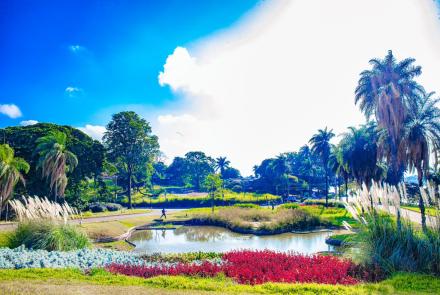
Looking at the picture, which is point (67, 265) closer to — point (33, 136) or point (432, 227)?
point (432, 227)

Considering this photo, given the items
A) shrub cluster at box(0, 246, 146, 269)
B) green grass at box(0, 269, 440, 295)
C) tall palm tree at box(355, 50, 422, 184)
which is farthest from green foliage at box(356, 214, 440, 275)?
tall palm tree at box(355, 50, 422, 184)

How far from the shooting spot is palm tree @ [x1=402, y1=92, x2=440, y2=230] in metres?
25.8

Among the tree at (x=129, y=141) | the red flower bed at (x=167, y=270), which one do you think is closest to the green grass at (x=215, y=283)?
the red flower bed at (x=167, y=270)

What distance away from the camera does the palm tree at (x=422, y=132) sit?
25828 mm

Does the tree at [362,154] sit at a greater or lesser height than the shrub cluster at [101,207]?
greater

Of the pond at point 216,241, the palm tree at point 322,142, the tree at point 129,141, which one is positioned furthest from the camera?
the palm tree at point 322,142

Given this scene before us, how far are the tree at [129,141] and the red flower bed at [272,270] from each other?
4625cm

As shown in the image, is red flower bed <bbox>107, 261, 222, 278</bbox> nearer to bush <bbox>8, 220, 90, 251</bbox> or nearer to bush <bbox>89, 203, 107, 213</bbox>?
bush <bbox>8, 220, 90, 251</bbox>

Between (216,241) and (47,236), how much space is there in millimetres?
15289

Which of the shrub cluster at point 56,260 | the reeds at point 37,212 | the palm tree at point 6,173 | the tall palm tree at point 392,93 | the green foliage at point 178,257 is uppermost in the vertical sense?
the tall palm tree at point 392,93

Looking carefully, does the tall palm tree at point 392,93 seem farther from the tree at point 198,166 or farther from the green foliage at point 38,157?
the tree at point 198,166

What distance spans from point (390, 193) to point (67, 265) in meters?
11.9

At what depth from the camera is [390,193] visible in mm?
11266

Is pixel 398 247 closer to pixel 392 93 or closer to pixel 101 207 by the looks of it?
pixel 392 93
